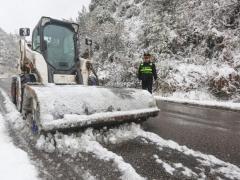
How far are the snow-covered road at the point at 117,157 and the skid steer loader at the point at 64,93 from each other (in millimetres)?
224

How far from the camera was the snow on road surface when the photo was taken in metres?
3.59

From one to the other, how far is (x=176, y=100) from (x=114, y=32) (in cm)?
845

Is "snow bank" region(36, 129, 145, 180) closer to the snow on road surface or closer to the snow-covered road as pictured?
the snow-covered road

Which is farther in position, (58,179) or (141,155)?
(141,155)

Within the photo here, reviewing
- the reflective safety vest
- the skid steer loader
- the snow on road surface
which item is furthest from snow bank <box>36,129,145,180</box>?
the reflective safety vest

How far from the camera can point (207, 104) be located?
33.2 feet

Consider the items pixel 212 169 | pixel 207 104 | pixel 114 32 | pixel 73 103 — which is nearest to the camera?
pixel 212 169

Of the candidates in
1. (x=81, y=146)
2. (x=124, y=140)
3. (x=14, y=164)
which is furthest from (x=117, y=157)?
(x=14, y=164)

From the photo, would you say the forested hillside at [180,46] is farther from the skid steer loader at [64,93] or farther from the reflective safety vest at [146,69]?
the skid steer loader at [64,93]

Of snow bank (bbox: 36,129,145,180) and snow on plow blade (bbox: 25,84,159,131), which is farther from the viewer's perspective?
snow on plow blade (bbox: 25,84,159,131)

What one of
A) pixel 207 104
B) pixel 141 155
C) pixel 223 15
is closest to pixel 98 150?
pixel 141 155

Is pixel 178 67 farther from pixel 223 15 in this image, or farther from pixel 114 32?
pixel 114 32

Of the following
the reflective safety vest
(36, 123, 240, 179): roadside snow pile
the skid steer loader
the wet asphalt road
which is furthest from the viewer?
the reflective safety vest

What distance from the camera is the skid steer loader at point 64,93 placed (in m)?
4.90
